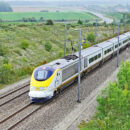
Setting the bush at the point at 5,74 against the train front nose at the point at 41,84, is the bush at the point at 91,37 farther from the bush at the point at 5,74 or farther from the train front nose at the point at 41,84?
the train front nose at the point at 41,84

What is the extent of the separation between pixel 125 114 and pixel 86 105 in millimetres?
4754

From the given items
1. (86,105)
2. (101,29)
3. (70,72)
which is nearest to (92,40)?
(101,29)

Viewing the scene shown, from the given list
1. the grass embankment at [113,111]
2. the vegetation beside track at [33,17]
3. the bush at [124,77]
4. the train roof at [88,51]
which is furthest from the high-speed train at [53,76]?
the vegetation beside track at [33,17]

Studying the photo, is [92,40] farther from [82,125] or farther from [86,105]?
[82,125]

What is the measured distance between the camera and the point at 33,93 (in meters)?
20.9

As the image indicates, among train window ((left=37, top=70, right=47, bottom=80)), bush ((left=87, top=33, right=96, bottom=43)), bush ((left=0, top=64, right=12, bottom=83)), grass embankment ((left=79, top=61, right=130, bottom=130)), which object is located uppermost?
train window ((left=37, top=70, right=47, bottom=80))

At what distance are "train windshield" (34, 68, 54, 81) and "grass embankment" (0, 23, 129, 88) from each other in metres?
4.65

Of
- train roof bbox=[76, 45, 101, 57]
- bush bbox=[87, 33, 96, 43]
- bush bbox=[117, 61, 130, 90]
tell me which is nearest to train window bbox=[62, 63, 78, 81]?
train roof bbox=[76, 45, 101, 57]

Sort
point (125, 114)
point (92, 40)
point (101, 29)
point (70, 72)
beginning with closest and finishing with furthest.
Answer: point (125, 114), point (70, 72), point (92, 40), point (101, 29)

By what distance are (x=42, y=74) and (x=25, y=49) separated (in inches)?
902

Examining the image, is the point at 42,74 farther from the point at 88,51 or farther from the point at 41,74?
the point at 88,51

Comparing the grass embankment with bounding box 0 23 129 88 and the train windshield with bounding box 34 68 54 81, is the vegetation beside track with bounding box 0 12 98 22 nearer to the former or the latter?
the grass embankment with bounding box 0 23 129 88

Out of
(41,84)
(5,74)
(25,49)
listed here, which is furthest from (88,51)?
(25,49)

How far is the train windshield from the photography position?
2149 cm
